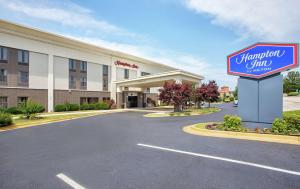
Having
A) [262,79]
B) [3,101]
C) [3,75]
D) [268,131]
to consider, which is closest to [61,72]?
[3,75]

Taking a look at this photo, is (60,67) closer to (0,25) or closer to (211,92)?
(0,25)

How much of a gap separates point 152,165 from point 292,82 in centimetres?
A: 10277

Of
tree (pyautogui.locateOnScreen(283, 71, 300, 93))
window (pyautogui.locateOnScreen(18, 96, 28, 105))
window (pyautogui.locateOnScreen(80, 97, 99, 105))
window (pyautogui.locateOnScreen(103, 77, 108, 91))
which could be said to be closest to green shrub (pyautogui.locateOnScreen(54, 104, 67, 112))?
window (pyautogui.locateOnScreen(80, 97, 99, 105))

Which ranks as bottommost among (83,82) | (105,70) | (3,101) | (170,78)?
(3,101)

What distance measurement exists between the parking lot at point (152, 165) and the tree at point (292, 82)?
95114 mm

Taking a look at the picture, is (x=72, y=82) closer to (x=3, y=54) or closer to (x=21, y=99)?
(x=21, y=99)

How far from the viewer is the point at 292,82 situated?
84.1 meters

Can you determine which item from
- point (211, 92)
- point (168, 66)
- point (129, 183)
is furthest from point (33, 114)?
point (168, 66)

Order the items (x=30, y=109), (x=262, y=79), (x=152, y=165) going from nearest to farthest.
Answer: (x=152, y=165) < (x=262, y=79) < (x=30, y=109)

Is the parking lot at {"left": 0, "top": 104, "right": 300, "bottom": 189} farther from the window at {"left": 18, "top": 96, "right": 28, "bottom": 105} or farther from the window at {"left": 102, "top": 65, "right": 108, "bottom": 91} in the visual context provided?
the window at {"left": 102, "top": 65, "right": 108, "bottom": 91}

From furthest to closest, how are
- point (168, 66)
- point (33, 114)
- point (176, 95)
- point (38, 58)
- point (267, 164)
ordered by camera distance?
point (168, 66) → point (38, 58) → point (176, 95) → point (33, 114) → point (267, 164)

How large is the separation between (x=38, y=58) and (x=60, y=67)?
3.53 m

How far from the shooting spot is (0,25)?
2369cm

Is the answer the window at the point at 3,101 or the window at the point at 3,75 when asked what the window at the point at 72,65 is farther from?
the window at the point at 3,101
